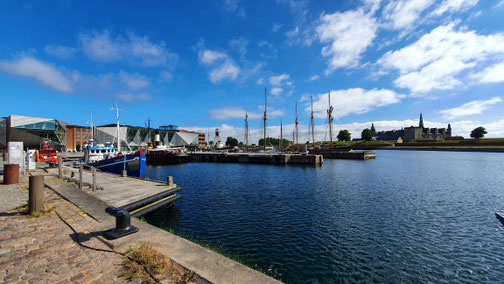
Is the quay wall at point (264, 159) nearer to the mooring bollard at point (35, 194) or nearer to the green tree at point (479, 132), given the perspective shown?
the mooring bollard at point (35, 194)

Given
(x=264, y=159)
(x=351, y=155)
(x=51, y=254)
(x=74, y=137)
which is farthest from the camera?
(x=74, y=137)

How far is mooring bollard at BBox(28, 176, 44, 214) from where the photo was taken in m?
7.85

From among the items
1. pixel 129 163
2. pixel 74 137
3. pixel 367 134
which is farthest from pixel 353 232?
pixel 367 134

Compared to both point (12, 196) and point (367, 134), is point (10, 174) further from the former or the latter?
point (367, 134)

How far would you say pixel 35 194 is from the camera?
803cm

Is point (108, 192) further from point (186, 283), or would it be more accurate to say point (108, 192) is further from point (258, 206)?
point (186, 283)

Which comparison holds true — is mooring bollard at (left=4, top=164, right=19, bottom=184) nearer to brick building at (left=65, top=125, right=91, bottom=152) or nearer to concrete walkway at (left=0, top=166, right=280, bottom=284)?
concrete walkway at (left=0, top=166, right=280, bottom=284)

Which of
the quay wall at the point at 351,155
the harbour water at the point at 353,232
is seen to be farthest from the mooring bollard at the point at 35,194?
the quay wall at the point at 351,155

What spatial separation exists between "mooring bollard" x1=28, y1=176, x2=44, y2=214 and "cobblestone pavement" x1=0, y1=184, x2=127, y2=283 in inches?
15.2

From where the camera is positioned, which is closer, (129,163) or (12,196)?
(12,196)

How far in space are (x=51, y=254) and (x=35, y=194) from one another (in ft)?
14.4

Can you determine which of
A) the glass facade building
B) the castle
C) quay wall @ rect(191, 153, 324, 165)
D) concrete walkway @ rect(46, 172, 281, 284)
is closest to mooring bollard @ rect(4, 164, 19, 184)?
concrete walkway @ rect(46, 172, 281, 284)

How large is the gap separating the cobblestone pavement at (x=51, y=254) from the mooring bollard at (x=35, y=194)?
39cm

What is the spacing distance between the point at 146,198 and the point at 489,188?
33.7 meters
